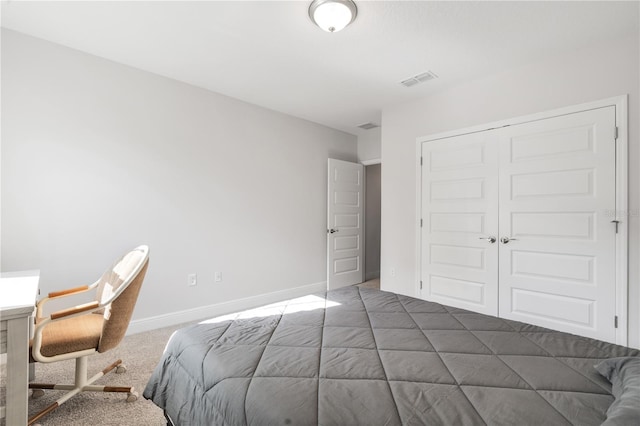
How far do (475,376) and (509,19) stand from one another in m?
2.45

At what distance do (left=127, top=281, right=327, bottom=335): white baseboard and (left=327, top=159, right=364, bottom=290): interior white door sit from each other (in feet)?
1.91

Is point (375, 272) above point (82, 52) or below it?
below

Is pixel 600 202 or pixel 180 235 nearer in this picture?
pixel 600 202

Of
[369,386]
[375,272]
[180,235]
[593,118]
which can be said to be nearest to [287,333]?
[369,386]

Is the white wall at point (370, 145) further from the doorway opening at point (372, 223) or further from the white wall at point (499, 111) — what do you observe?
the white wall at point (499, 111)

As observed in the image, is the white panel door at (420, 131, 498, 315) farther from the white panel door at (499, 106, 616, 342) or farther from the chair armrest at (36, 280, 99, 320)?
the chair armrest at (36, 280, 99, 320)

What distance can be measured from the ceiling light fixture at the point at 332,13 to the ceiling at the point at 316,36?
0.07m

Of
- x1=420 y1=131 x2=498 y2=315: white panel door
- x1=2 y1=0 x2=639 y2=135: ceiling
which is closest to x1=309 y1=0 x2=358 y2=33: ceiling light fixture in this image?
x1=2 y1=0 x2=639 y2=135: ceiling

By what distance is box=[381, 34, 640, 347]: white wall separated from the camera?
2.30 metres

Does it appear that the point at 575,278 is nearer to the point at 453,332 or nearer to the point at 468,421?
the point at 453,332

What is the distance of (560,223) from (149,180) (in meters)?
3.92

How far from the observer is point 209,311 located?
3.41m

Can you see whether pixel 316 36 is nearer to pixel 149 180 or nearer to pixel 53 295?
pixel 149 180

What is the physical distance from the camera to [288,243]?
4219 millimetres
